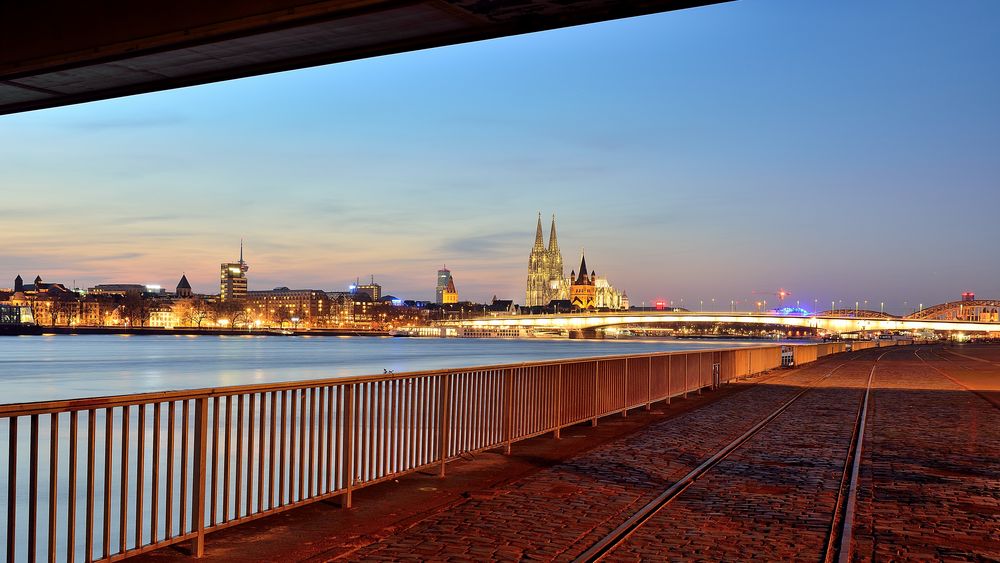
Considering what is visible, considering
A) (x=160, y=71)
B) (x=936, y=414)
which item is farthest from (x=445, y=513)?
(x=936, y=414)

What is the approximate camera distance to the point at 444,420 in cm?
1089

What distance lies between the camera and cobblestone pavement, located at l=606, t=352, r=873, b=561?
748cm

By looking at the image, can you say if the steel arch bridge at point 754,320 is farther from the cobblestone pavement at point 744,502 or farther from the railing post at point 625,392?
the cobblestone pavement at point 744,502

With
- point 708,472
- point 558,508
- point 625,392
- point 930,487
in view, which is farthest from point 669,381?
point 558,508

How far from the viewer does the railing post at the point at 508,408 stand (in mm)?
12586

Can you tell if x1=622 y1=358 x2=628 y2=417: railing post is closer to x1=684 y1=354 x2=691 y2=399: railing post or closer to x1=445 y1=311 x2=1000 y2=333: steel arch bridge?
x1=684 y1=354 x2=691 y2=399: railing post

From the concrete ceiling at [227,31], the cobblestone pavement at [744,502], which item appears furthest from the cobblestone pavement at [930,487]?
the concrete ceiling at [227,31]

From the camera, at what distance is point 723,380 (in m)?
29.9

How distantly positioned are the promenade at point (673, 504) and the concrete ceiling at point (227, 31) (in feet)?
15.0

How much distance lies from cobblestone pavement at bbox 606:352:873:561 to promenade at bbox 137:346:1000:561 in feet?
0.06

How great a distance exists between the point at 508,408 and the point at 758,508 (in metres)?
4.21

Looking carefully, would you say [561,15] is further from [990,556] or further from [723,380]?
[723,380]

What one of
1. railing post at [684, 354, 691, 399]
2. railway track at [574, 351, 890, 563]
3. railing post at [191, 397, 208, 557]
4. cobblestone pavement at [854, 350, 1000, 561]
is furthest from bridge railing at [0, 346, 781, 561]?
cobblestone pavement at [854, 350, 1000, 561]

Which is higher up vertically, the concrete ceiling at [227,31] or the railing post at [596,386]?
the concrete ceiling at [227,31]
